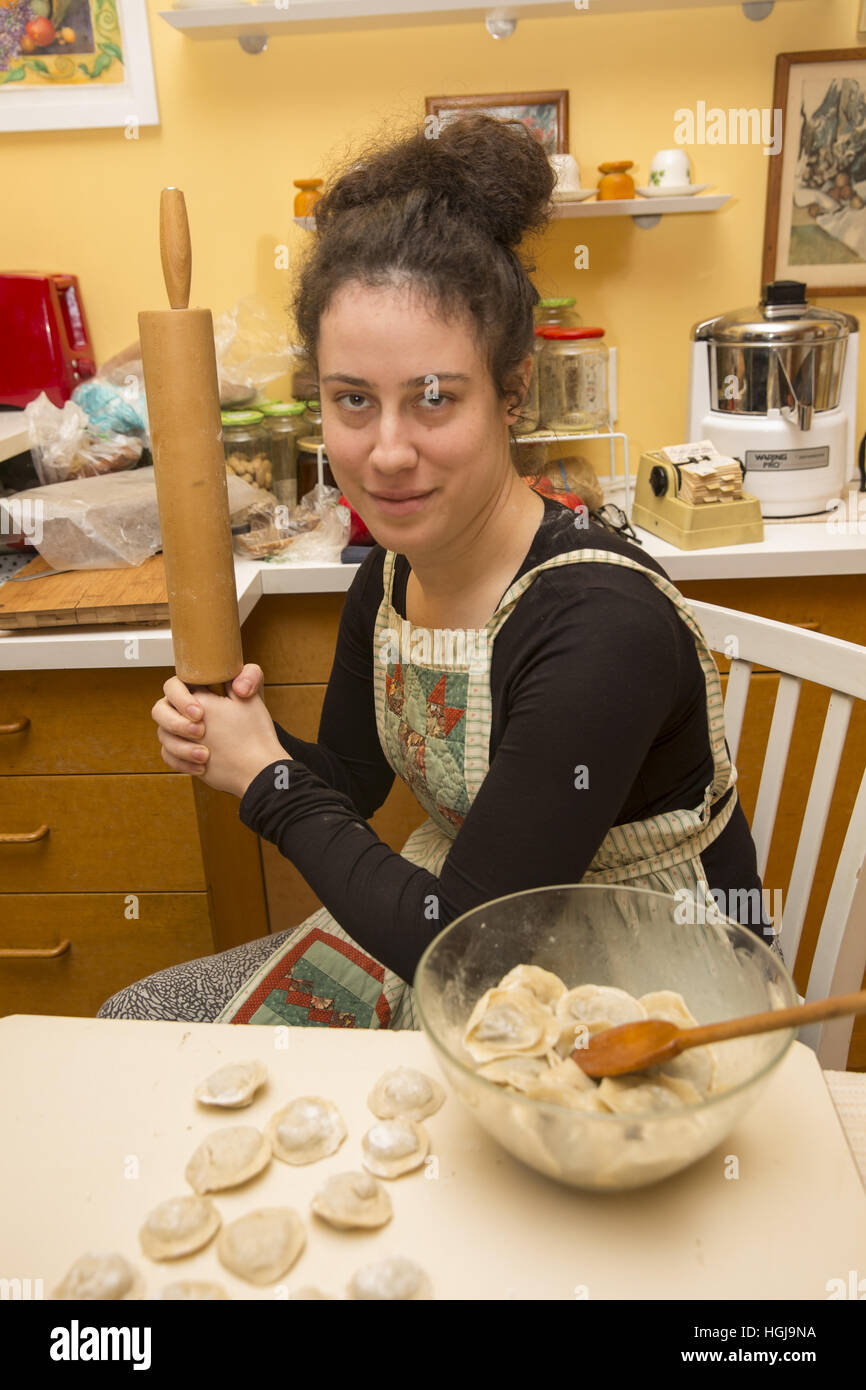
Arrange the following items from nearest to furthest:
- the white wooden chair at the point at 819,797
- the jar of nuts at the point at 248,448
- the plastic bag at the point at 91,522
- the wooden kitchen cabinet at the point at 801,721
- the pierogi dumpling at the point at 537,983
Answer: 1. the pierogi dumpling at the point at 537,983
2. the white wooden chair at the point at 819,797
3. the plastic bag at the point at 91,522
4. the wooden kitchen cabinet at the point at 801,721
5. the jar of nuts at the point at 248,448

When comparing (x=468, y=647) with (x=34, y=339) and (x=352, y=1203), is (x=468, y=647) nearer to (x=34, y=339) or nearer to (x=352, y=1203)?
(x=352, y=1203)

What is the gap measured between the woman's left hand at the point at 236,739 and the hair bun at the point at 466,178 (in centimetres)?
A: 46

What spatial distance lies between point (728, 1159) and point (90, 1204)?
0.38 meters

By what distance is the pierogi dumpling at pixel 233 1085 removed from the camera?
2.19 feet

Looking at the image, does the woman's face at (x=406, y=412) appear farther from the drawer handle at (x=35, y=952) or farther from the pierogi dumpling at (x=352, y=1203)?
the drawer handle at (x=35, y=952)

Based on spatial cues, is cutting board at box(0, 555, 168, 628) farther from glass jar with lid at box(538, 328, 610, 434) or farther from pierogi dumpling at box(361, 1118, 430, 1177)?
pierogi dumpling at box(361, 1118, 430, 1177)

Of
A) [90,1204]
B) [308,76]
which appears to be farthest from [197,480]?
[308,76]

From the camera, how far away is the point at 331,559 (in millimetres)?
1719

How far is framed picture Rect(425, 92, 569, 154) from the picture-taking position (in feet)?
6.18

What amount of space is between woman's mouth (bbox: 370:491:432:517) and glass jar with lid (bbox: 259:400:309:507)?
40.4 inches

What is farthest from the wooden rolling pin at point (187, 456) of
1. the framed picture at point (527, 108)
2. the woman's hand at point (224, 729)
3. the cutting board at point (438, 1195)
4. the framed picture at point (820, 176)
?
the framed picture at point (820, 176)

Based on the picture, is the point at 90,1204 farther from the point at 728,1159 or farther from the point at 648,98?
the point at 648,98

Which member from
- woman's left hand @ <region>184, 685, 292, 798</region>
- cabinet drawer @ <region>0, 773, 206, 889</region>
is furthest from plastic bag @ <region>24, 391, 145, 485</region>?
woman's left hand @ <region>184, 685, 292, 798</region>

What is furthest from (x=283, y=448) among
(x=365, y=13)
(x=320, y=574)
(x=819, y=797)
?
(x=819, y=797)
